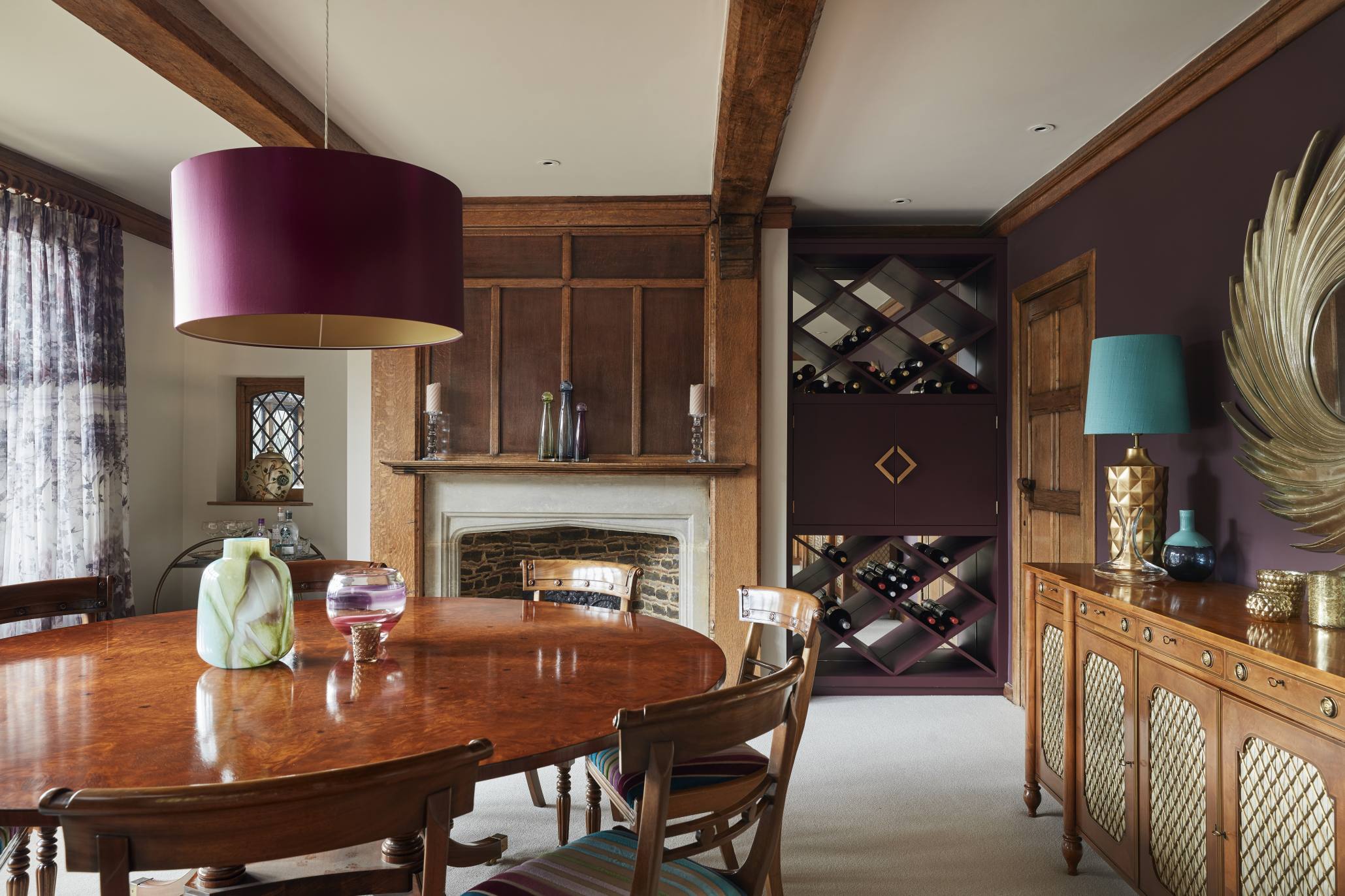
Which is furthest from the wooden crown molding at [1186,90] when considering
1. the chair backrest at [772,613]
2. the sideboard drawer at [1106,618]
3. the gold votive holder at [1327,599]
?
the chair backrest at [772,613]

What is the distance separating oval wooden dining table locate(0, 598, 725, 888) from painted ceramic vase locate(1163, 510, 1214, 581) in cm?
144

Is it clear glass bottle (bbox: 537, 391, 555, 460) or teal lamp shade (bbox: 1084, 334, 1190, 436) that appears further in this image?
clear glass bottle (bbox: 537, 391, 555, 460)

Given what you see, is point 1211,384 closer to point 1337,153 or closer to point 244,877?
point 1337,153

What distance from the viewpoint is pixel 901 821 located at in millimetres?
2811

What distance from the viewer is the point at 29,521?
3797 mm

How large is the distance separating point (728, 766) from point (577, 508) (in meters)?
2.39

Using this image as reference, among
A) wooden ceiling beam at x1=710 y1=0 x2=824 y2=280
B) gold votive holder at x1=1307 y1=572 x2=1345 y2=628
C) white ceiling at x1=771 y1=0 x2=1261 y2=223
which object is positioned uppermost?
white ceiling at x1=771 y1=0 x2=1261 y2=223

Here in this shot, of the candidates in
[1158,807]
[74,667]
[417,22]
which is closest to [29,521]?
[74,667]

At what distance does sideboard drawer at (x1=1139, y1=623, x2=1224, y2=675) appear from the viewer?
5.98 feet

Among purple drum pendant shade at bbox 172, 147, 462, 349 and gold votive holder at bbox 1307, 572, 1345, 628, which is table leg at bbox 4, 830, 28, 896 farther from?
gold votive holder at bbox 1307, 572, 1345, 628

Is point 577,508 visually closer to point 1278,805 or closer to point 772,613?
point 772,613

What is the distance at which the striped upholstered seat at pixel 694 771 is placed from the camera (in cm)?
189

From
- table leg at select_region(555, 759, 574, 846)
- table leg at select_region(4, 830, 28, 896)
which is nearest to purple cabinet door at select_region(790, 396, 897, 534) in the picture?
table leg at select_region(555, 759, 574, 846)

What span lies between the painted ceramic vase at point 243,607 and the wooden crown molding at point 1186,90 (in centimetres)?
292
